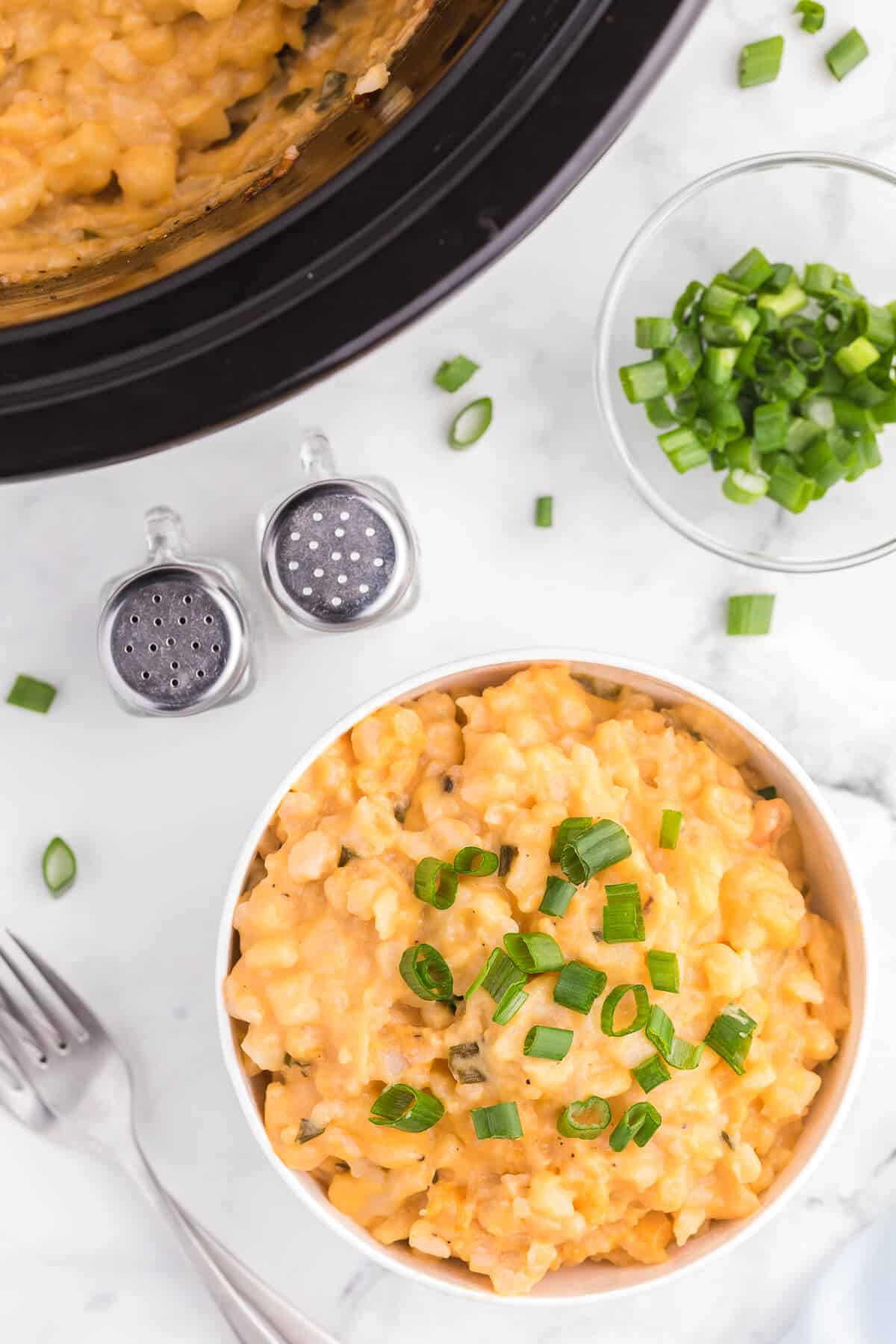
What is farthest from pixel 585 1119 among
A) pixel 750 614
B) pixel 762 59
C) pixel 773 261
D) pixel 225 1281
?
pixel 762 59

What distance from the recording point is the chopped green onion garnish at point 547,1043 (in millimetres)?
1701

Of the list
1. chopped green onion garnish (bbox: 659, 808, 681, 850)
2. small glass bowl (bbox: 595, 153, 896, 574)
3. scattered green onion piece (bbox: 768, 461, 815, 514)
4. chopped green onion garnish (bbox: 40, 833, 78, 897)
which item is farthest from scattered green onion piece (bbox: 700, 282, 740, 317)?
chopped green onion garnish (bbox: 40, 833, 78, 897)

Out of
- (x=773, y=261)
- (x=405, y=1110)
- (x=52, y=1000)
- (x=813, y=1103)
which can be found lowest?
(x=52, y=1000)

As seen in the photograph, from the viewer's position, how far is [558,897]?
5.69 ft

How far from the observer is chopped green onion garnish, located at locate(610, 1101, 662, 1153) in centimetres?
172

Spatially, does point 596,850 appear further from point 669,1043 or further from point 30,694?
point 30,694

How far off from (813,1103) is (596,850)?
1.77ft

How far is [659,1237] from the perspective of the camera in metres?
1.87

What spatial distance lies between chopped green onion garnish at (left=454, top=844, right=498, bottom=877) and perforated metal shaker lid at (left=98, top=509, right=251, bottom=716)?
0.50m

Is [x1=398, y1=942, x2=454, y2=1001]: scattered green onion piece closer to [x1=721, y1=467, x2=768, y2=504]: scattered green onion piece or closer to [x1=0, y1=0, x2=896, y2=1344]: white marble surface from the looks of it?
[x1=0, y1=0, x2=896, y2=1344]: white marble surface

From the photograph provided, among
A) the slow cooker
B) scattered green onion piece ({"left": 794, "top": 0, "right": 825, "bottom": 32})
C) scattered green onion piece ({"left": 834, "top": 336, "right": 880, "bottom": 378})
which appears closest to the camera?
the slow cooker

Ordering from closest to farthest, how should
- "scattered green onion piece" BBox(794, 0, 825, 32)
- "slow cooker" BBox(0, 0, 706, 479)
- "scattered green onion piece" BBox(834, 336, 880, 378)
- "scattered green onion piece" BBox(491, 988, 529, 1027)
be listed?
"slow cooker" BBox(0, 0, 706, 479) → "scattered green onion piece" BBox(491, 988, 529, 1027) → "scattered green onion piece" BBox(834, 336, 880, 378) → "scattered green onion piece" BBox(794, 0, 825, 32)

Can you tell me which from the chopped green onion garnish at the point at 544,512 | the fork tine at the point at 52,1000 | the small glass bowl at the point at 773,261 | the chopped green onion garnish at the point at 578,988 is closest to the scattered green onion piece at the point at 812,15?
the small glass bowl at the point at 773,261

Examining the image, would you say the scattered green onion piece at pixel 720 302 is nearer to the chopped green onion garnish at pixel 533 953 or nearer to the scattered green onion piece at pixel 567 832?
the scattered green onion piece at pixel 567 832
